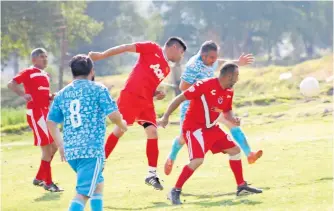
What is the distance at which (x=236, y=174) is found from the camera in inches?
394

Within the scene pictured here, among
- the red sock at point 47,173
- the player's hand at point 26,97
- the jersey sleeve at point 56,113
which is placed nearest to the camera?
the jersey sleeve at point 56,113

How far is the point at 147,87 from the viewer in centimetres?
1105

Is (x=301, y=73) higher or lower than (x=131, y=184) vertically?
A: higher

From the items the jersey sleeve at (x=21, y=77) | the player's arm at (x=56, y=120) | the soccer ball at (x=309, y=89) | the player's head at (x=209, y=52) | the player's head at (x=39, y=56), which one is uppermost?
the soccer ball at (x=309, y=89)

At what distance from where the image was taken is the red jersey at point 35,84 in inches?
476

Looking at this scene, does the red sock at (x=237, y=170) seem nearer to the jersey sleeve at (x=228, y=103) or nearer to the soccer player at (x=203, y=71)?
the jersey sleeve at (x=228, y=103)

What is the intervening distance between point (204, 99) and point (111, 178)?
3.42 metres

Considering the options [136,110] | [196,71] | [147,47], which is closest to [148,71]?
[147,47]

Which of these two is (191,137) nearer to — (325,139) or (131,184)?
(131,184)

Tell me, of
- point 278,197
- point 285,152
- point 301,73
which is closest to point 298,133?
point 285,152

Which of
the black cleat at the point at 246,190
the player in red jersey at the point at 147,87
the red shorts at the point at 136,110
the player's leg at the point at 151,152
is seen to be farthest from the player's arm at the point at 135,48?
the black cleat at the point at 246,190

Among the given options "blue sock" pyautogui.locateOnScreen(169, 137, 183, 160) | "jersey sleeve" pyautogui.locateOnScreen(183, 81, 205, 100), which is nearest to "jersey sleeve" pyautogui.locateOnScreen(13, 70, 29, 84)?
"blue sock" pyautogui.locateOnScreen(169, 137, 183, 160)

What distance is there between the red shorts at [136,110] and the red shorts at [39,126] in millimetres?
1629

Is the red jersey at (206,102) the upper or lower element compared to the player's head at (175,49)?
lower
